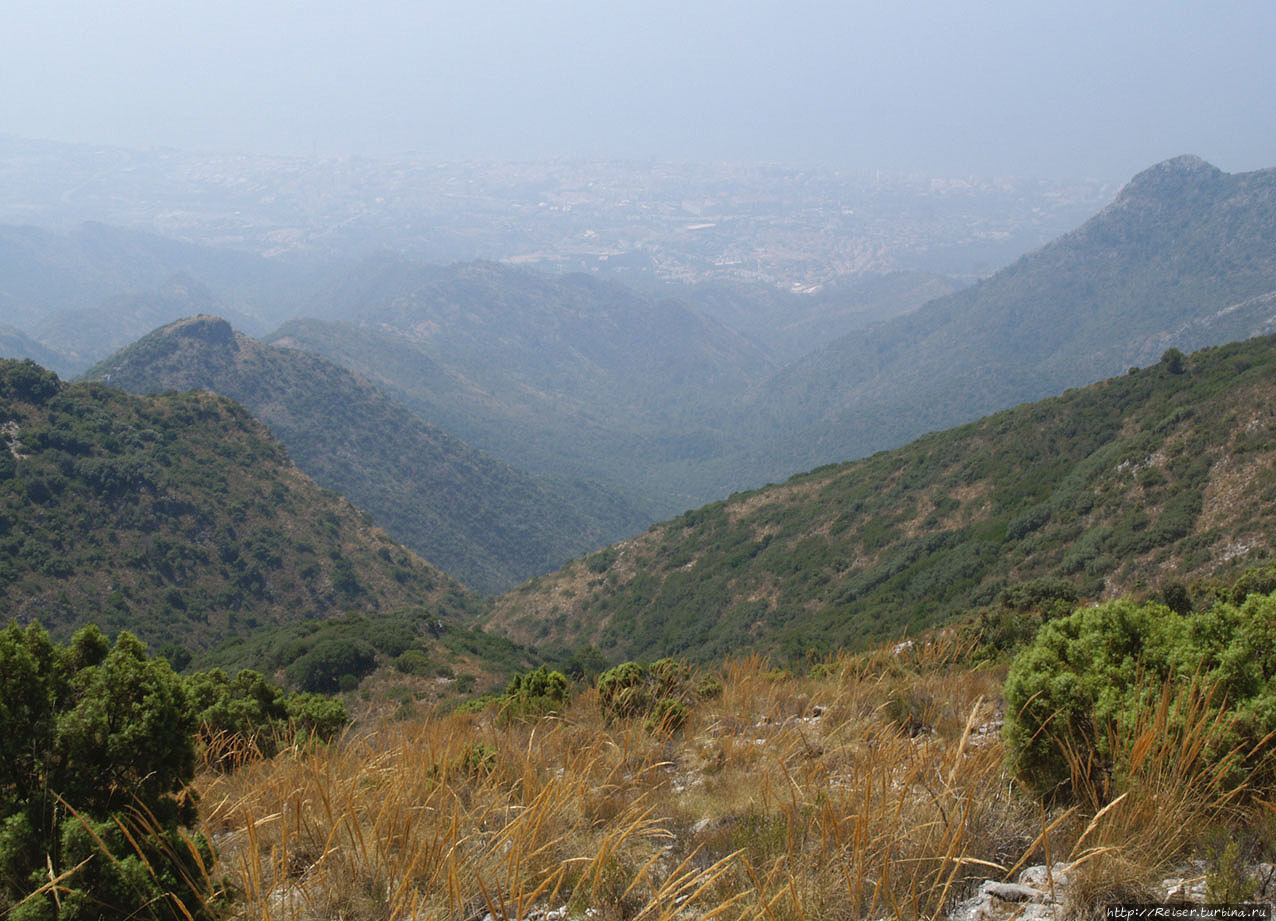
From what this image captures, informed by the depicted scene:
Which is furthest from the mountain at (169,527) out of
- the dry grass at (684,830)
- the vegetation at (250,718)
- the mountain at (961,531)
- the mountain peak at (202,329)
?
the mountain peak at (202,329)

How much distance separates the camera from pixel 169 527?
60.1m

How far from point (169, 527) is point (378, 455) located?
83664mm

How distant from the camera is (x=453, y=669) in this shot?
3838 centimetres

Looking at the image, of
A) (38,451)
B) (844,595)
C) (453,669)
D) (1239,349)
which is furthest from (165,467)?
(1239,349)

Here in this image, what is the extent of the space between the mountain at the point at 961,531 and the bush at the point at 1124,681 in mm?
22028

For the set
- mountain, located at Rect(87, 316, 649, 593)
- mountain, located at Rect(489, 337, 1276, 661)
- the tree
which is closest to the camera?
the tree

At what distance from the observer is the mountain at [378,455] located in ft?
405

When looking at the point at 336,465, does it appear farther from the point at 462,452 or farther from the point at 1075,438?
the point at 1075,438

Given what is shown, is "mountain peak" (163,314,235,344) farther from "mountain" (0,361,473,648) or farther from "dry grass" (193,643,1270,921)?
"dry grass" (193,643,1270,921)

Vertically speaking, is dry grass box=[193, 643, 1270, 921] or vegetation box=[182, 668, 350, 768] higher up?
dry grass box=[193, 643, 1270, 921]

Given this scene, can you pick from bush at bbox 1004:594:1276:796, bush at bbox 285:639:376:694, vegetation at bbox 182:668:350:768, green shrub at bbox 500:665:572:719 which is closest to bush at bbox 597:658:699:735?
green shrub at bbox 500:665:572:719

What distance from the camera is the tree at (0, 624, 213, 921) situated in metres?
3.17

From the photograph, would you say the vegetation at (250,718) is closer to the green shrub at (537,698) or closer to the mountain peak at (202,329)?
the green shrub at (537,698)

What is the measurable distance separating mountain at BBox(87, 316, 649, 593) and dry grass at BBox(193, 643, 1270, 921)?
120 meters
